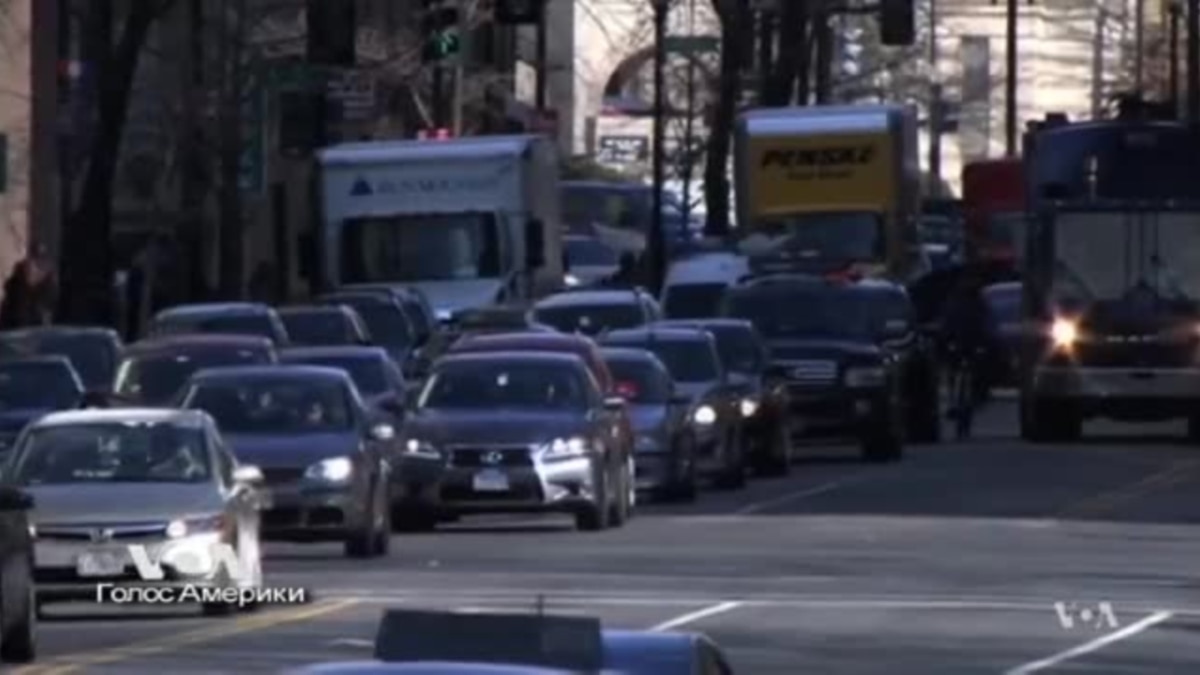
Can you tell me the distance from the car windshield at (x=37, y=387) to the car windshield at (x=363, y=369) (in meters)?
2.22

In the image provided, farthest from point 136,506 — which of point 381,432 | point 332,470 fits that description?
point 381,432

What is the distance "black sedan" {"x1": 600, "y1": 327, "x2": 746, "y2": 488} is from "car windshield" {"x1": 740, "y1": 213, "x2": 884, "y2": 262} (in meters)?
13.0

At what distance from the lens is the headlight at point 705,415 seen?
40.2m

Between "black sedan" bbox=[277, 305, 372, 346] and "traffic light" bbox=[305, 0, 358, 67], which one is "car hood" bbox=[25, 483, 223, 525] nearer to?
"black sedan" bbox=[277, 305, 372, 346]

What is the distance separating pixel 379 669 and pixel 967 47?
116114 mm

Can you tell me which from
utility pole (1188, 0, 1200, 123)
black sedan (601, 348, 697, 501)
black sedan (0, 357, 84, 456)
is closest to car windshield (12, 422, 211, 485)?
black sedan (0, 357, 84, 456)

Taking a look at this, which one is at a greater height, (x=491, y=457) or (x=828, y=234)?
(x=828, y=234)

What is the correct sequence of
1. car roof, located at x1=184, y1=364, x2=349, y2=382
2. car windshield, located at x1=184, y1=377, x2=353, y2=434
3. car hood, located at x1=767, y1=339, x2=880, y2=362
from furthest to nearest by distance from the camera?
1. car hood, located at x1=767, y1=339, x2=880, y2=362
2. car roof, located at x1=184, y1=364, x2=349, y2=382
3. car windshield, located at x1=184, y1=377, x2=353, y2=434

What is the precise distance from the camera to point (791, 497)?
3991 centimetres

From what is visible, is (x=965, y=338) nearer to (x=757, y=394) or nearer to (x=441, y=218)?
→ (x=441, y=218)

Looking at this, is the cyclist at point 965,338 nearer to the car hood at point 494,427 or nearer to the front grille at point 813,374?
the front grille at point 813,374

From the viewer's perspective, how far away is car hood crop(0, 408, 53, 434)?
113 feet

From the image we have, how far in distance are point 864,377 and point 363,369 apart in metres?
8.19

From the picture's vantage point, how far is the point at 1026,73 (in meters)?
127
